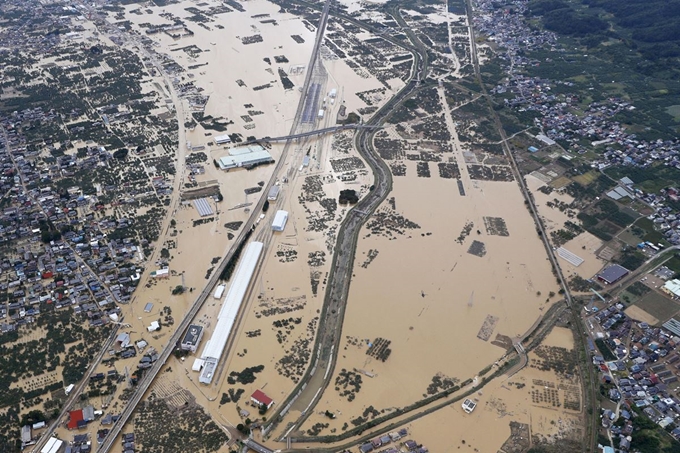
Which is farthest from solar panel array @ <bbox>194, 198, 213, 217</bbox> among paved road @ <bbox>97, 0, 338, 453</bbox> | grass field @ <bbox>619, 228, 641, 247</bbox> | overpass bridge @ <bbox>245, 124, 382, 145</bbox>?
grass field @ <bbox>619, 228, 641, 247</bbox>

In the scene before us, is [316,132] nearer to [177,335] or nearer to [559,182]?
[559,182]

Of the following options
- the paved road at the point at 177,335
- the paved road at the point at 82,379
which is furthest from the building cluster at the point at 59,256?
the paved road at the point at 177,335

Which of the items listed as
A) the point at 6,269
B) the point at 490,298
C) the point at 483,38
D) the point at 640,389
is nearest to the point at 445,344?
the point at 490,298

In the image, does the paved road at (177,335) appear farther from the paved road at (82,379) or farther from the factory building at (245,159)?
the paved road at (82,379)

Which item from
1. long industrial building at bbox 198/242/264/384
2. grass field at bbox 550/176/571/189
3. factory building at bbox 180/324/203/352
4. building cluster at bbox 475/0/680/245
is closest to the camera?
long industrial building at bbox 198/242/264/384

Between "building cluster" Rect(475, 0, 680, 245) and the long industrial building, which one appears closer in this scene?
the long industrial building

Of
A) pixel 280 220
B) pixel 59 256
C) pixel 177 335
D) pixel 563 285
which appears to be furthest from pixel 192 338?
pixel 563 285

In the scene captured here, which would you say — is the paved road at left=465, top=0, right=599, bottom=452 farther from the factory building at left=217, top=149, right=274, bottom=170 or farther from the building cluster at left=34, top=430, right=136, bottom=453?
the factory building at left=217, top=149, right=274, bottom=170
